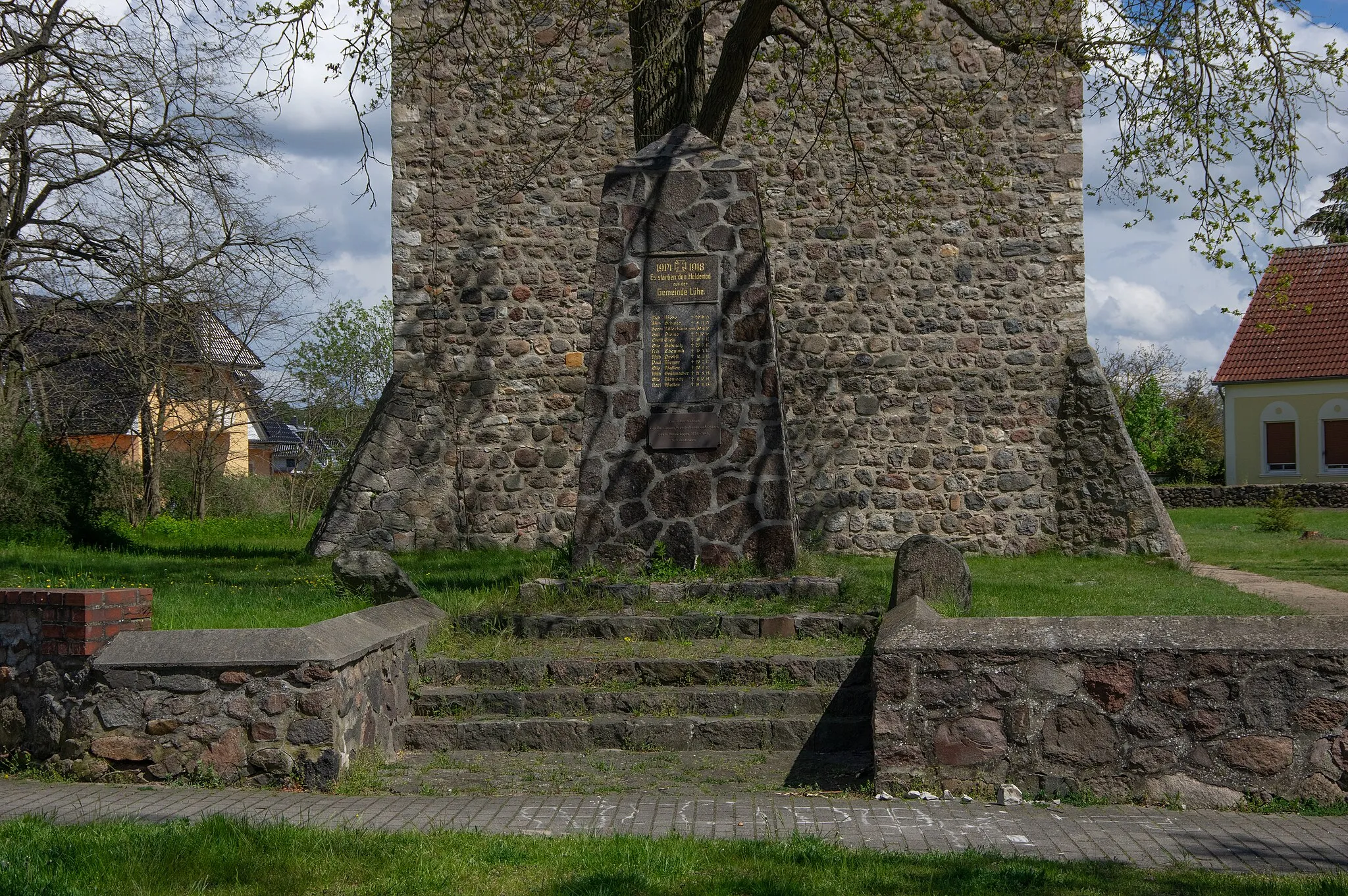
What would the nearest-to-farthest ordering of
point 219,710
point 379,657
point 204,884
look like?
1. point 204,884
2. point 219,710
3. point 379,657

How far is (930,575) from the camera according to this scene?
784 centimetres

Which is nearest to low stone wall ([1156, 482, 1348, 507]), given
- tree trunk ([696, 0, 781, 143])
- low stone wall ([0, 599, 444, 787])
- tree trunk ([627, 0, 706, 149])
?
tree trunk ([696, 0, 781, 143])

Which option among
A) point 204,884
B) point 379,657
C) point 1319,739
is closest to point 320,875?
point 204,884

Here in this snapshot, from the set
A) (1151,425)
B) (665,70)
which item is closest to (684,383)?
(665,70)

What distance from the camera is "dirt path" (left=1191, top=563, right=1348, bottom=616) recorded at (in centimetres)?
981

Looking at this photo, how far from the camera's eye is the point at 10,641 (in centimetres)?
620

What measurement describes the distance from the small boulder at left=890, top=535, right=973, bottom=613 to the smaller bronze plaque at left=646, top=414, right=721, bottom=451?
6.09ft

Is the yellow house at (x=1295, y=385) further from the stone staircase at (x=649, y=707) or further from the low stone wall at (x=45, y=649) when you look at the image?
the low stone wall at (x=45, y=649)

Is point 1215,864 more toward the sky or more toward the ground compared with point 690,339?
more toward the ground

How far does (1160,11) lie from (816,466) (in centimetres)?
632

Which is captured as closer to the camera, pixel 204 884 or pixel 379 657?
pixel 204 884

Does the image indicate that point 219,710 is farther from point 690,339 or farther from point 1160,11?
point 1160,11

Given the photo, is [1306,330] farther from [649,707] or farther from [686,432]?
[649,707]

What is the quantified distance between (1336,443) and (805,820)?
34.0 m
